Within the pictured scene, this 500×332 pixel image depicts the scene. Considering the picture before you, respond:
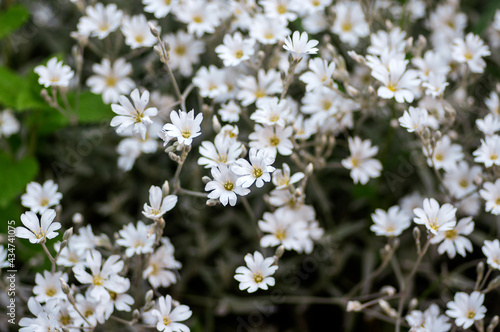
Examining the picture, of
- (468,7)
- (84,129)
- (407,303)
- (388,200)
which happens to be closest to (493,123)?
(388,200)

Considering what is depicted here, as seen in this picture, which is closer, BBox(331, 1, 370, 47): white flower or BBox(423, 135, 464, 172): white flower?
BBox(423, 135, 464, 172): white flower

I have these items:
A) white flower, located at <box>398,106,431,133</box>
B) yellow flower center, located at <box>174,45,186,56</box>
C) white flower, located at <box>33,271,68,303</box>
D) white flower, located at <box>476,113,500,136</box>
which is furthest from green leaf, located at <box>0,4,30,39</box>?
white flower, located at <box>476,113,500,136</box>

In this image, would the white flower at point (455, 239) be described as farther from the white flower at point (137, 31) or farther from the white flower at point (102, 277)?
the white flower at point (137, 31)

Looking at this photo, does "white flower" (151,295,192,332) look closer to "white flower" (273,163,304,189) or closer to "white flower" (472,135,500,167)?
"white flower" (273,163,304,189)

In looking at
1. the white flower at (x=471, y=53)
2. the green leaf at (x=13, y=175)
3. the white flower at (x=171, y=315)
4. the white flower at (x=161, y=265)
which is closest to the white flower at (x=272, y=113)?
the white flower at (x=161, y=265)

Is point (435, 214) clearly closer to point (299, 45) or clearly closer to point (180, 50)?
point (299, 45)

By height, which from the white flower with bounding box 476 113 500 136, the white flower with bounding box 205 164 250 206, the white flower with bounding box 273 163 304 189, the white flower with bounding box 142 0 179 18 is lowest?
the white flower with bounding box 273 163 304 189
